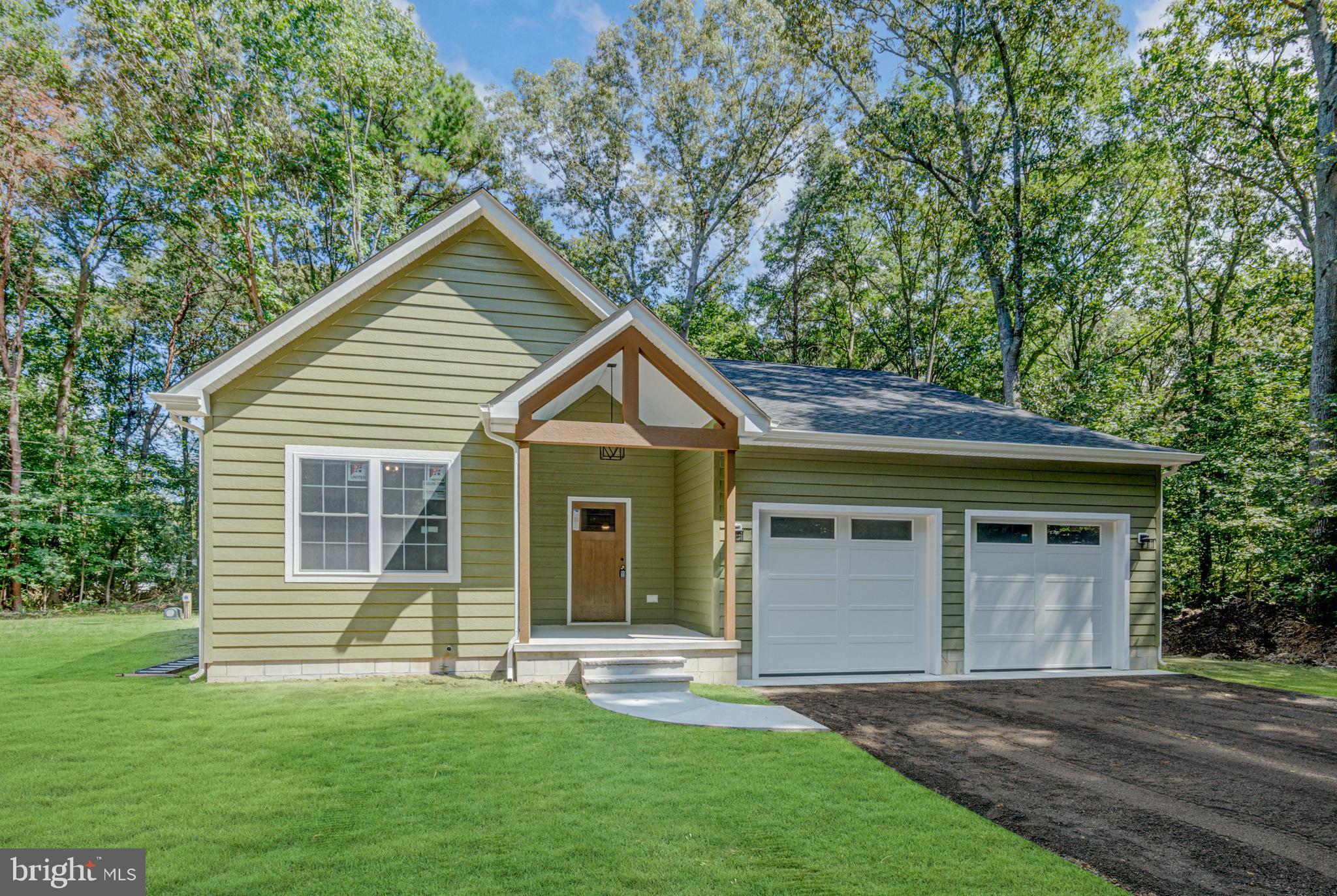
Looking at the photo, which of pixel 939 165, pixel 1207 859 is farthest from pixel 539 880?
pixel 939 165

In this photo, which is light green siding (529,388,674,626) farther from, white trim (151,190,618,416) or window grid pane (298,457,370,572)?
window grid pane (298,457,370,572)

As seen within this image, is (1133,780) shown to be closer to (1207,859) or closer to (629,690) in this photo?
(1207,859)

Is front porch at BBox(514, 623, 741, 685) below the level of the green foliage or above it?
below

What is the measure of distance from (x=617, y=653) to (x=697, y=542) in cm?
201

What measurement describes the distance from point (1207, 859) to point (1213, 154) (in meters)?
18.4

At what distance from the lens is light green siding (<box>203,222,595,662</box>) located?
750 cm

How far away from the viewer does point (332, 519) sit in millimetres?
7719

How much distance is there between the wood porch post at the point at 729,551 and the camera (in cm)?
786

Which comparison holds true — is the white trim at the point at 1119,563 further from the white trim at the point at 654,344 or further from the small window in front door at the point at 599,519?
the small window in front door at the point at 599,519

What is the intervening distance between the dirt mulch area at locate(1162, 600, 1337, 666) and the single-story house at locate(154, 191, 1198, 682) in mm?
3531

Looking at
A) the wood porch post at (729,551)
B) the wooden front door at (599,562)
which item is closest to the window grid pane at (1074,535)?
the wood porch post at (729,551)

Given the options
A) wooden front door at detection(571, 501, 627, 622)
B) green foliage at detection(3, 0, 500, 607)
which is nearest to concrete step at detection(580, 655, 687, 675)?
wooden front door at detection(571, 501, 627, 622)

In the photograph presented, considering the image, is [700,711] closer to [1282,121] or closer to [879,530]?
[879,530]

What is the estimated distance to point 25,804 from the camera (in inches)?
153
